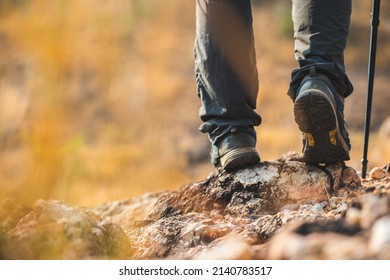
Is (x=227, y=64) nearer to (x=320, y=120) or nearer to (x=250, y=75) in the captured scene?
(x=250, y=75)

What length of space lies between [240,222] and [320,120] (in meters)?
0.38

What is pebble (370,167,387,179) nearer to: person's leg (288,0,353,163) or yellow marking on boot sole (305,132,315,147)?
person's leg (288,0,353,163)

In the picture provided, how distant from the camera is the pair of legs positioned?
2.44 metres

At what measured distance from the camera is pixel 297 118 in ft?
7.91

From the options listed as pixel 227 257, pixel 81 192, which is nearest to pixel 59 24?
pixel 81 192

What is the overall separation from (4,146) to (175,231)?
3811 mm

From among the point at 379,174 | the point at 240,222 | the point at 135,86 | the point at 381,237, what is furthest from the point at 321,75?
the point at 135,86

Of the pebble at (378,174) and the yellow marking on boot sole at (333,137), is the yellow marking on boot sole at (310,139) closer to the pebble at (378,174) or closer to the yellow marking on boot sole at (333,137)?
the yellow marking on boot sole at (333,137)

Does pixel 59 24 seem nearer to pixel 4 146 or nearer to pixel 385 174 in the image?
pixel 4 146

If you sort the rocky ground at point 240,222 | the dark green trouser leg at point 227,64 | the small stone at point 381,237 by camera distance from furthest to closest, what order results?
the dark green trouser leg at point 227,64
the rocky ground at point 240,222
the small stone at point 381,237

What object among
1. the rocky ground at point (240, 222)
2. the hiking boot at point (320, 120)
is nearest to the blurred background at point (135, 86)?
the rocky ground at point (240, 222)

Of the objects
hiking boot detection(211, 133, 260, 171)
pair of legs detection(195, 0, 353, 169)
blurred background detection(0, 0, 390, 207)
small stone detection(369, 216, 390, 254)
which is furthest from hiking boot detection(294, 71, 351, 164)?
blurred background detection(0, 0, 390, 207)

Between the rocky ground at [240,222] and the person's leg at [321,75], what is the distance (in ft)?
0.45

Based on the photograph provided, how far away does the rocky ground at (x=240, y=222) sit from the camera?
1.74m
